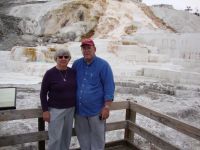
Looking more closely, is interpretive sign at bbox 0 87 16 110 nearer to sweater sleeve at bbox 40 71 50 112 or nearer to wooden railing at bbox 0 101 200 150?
wooden railing at bbox 0 101 200 150

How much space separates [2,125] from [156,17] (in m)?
23.3

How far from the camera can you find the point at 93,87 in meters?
3.14

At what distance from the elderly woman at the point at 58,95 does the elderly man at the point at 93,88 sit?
0.09 meters

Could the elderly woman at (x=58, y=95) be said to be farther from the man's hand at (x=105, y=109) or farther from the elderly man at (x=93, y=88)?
the man's hand at (x=105, y=109)

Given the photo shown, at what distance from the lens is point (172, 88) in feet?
33.0

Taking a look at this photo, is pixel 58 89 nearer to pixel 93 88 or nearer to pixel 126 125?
pixel 93 88

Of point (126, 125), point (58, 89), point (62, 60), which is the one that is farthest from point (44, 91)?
point (126, 125)

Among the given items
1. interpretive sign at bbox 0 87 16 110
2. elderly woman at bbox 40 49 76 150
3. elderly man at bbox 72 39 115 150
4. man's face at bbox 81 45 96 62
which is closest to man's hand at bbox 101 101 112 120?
elderly man at bbox 72 39 115 150

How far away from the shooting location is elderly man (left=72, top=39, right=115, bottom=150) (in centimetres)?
313

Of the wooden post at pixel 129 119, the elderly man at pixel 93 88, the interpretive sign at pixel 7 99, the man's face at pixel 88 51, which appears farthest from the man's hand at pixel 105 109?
the interpretive sign at pixel 7 99

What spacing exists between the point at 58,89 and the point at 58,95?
64 millimetres

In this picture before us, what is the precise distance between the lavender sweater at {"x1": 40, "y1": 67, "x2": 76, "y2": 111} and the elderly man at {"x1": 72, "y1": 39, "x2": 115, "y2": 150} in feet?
0.29

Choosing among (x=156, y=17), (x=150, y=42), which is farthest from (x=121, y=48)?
(x=156, y=17)

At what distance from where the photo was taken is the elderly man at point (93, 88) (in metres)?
3.13
